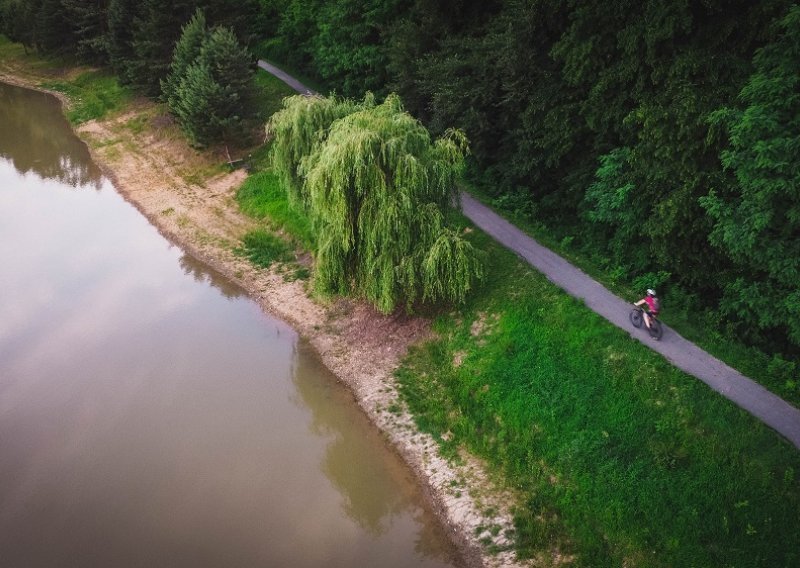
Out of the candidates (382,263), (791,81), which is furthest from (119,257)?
(791,81)

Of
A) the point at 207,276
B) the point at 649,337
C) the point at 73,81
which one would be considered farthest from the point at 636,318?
the point at 73,81

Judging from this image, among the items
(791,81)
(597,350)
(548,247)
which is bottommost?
Answer: (597,350)

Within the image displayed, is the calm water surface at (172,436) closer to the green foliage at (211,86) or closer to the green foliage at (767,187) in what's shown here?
the green foliage at (211,86)

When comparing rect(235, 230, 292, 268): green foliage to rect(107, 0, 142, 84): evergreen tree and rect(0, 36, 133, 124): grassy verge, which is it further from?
rect(0, 36, 133, 124): grassy verge

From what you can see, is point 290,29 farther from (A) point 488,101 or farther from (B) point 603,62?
(B) point 603,62

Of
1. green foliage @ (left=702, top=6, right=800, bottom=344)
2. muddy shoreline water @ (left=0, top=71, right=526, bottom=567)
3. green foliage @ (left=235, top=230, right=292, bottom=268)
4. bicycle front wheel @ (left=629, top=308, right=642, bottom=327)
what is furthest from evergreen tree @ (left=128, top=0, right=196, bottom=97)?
green foliage @ (left=702, top=6, right=800, bottom=344)

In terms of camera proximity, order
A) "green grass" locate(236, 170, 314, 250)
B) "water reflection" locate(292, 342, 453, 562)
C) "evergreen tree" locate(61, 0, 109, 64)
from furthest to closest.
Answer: "evergreen tree" locate(61, 0, 109, 64) < "green grass" locate(236, 170, 314, 250) < "water reflection" locate(292, 342, 453, 562)
